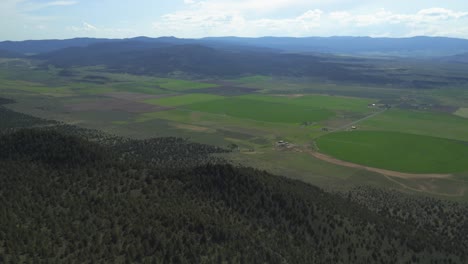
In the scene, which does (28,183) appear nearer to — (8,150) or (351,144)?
(8,150)

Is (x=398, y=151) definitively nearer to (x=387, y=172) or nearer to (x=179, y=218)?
(x=387, y=172)

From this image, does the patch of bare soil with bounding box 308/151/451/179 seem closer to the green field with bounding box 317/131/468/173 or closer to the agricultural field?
the agricultural field

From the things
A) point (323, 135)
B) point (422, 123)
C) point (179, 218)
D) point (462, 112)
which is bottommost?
point (323, 135)

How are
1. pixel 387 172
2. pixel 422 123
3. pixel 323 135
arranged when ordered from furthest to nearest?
pixel 422 123 < pixel 323 135 < pixel 387 172

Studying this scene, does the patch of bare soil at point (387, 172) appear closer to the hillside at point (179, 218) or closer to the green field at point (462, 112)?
the hillside at point (179, 218)

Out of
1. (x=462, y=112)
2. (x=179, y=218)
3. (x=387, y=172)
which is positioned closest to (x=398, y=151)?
(x=387, y=172)

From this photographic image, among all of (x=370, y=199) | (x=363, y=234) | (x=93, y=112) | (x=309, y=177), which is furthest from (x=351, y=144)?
(x=93, y=112)
